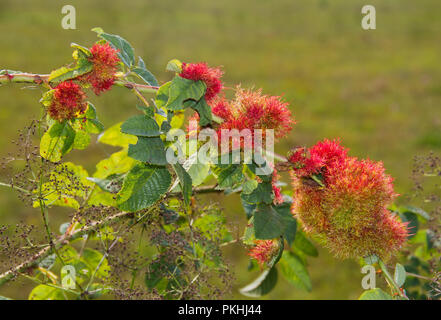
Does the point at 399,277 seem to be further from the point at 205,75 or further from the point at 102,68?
the point at 102,68

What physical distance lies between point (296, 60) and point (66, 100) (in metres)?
6.57

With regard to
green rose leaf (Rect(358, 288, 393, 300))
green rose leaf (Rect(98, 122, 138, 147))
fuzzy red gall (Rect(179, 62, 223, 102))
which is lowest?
green rose leaf (Rect(358, 288, 393, 300))

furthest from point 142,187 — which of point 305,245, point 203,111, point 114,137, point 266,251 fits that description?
point 305,245

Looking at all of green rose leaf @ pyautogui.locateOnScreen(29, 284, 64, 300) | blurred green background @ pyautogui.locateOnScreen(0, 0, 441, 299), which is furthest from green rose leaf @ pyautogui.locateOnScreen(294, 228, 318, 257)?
blurred green background @ pyautogui.locateOnScreen(0, 0, 441, 299)

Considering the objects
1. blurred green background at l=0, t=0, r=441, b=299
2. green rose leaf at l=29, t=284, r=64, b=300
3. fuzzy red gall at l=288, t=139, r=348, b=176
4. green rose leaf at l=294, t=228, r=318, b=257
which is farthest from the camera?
blurred green background at l=0, t=0, r=441, b=299

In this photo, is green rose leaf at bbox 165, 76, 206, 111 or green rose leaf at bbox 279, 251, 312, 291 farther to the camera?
green rose leaf at bbox 279, 251, 312, 291

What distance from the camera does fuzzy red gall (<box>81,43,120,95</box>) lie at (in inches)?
33.3

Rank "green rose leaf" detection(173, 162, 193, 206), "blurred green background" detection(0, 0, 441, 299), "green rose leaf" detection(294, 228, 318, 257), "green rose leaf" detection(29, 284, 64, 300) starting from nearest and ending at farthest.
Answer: "green rose leaf" detection(173, 162, 193, 206) → "green rose leaf" detection(29, 284, 64, 300) → "green rose leaf" detection(294, 228, 318, 257) → "blurred green background" detection(0, 0, 441, 299)

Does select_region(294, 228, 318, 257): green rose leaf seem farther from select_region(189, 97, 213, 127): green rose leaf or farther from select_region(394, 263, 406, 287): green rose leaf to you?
select_region(189, 97, 213, 127): green rose leaf

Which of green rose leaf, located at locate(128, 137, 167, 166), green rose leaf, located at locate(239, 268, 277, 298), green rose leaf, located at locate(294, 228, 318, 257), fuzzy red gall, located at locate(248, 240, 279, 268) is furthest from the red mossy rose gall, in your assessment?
green rose leaf, located at locate(239, 268, 277, 298)

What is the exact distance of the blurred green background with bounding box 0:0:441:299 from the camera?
449 cm

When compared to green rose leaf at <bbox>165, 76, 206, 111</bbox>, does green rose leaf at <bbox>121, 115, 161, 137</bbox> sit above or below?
below

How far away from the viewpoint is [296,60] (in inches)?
279

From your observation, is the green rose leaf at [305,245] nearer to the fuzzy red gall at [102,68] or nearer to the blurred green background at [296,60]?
the fuzzy red gall at [102,68]
